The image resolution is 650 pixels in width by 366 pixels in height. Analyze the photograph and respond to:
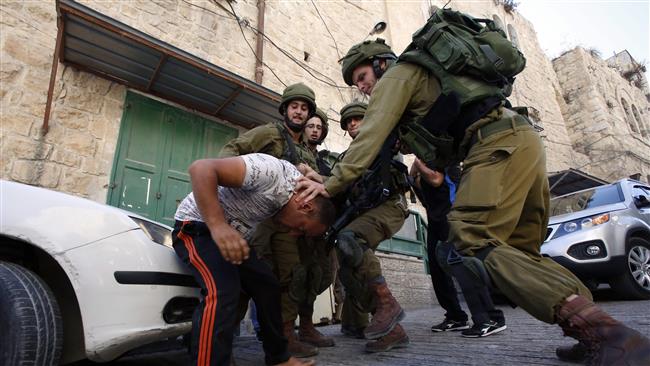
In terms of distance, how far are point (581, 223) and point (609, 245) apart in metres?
0.40

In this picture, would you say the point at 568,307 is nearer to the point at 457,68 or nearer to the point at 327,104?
the point at 457,68

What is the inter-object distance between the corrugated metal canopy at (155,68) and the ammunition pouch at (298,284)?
3296 mm

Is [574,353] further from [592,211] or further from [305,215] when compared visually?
[592,211]

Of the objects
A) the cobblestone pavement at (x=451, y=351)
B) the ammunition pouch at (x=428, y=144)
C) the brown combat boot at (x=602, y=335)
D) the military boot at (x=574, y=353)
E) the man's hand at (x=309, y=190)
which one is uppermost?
the ammunition pouch at (x=428, y=144)

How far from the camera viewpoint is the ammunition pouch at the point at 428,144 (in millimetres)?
1824

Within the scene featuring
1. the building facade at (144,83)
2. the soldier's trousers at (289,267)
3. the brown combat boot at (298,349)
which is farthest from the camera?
the building facade at (144,83)

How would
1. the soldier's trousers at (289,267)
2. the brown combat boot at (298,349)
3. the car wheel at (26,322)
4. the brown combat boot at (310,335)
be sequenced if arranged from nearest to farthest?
A: the car wheel at (26,322) < the brown combat boot at (298,349) < the soldier's trousers at (289,267) < the brown combat boot at (310,335)

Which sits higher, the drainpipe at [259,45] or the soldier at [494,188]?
the drainpipe at [259,45]

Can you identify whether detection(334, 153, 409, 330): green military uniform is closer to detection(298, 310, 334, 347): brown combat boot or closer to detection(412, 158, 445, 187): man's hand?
detection(412, 158, 445, 187): man's hand

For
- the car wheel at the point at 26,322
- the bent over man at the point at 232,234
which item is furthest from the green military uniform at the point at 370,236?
the car wheel at the point at 26,322

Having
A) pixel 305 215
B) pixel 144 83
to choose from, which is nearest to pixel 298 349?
pixel 305 215

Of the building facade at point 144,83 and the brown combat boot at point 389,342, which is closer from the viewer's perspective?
the brown combat boot at point 389,342

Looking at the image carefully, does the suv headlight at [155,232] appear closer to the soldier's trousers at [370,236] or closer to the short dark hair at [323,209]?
the short dark hair at [323,209]

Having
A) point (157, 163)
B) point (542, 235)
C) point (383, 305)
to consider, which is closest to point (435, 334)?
point (383, 305)
